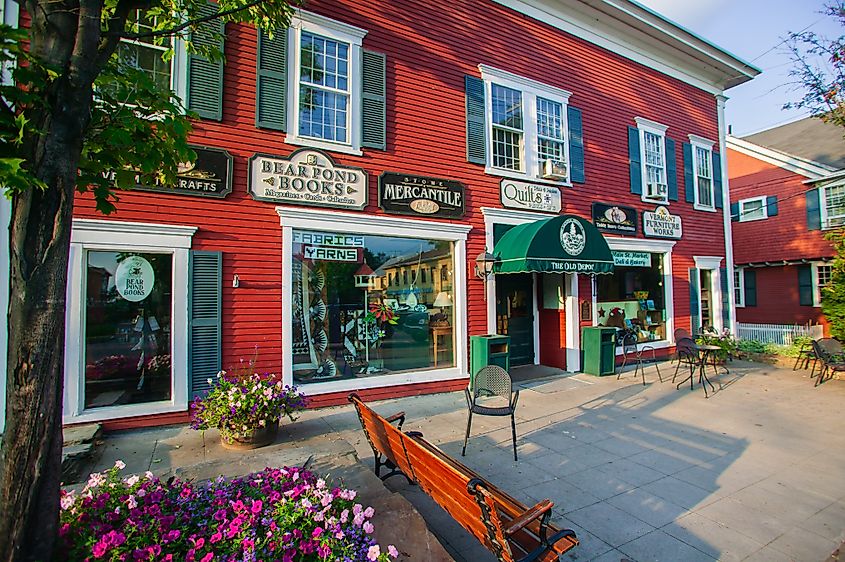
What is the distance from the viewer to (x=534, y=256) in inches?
314

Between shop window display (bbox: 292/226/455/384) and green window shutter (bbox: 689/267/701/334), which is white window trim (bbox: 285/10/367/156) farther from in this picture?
green window shutter (bbox: 689/267/701/334)

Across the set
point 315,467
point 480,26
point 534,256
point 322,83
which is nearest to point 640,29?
point 480,26

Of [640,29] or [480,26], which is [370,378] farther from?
[640,29]

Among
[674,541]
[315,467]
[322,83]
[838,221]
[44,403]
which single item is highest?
[322,83]

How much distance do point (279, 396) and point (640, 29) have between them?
44.2ft

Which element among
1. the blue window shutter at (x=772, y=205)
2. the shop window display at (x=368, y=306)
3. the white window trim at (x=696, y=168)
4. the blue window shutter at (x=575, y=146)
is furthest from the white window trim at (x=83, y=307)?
the blue window shutter at (x=772, y=205)

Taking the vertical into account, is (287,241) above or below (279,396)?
above

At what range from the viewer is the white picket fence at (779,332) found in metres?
14.9

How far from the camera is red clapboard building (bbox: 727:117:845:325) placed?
17609 mm

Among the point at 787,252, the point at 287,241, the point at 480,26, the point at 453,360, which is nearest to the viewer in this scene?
the point at 287,241

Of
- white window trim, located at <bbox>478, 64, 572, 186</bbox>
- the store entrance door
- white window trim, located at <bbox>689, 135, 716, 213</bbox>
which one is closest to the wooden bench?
the store entrance door

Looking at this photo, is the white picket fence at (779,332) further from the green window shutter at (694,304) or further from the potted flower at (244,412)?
the potted flower at (244,412)

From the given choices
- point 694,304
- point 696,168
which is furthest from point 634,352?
point 696,168

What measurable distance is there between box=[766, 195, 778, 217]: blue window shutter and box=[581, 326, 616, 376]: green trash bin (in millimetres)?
15592
